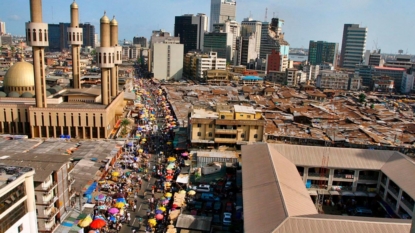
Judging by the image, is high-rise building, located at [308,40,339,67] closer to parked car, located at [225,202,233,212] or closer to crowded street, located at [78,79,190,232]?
crowded street, located at [78,79,190,232]

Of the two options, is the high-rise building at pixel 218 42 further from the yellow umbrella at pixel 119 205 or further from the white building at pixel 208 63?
the yellow umbrella at pixel 119 205

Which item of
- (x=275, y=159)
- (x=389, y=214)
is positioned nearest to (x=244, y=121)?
(x=275, y=159)

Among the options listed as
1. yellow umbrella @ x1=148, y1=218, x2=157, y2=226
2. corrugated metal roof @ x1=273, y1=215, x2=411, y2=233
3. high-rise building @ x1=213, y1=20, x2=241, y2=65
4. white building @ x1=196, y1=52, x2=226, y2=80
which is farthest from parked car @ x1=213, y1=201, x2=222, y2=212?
high-rise building @ x1=213, y1=20, x2=241, y2=65

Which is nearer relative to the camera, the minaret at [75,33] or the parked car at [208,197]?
the parked car at [208,197]

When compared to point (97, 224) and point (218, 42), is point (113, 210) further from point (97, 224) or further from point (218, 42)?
point (218, 42)

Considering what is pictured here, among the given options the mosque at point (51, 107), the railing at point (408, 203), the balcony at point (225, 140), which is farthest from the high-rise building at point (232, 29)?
the railing at point (408, 203)

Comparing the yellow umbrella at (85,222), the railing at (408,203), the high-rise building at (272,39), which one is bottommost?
the yellow umbrella at (85,222)

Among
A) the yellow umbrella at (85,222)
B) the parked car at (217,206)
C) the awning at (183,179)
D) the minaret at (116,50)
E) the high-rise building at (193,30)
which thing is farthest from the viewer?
the high-rise building at (193,30)
